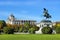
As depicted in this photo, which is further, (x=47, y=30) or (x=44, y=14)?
(x=44, y=14)

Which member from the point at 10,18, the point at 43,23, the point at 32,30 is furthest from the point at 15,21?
the point at 32,30

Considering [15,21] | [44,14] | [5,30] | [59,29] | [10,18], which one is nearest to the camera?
[5,30]

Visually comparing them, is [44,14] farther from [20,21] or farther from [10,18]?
[20,21]

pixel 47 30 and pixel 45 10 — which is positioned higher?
pixel 45 10

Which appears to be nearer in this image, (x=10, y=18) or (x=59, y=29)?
(x=59, y=29)

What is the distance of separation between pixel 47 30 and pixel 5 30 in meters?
8.65

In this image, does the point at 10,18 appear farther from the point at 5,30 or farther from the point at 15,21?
the point at 5,30

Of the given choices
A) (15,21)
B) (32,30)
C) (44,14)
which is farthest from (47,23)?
(15,21)

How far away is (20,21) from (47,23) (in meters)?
68.1

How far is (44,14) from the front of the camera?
7044 centimetres

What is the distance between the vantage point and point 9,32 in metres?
46.2

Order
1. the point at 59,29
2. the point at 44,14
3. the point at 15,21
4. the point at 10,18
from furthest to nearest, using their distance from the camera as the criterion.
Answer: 1. the point at 15,21
2. the point at 10,18
3. the point at 44,14
4. the point at 59,29

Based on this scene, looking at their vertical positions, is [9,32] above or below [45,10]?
below

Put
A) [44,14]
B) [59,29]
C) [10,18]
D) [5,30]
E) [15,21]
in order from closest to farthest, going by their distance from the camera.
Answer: [5,30], [59,29], [44,14], [10,18], [15,21]
